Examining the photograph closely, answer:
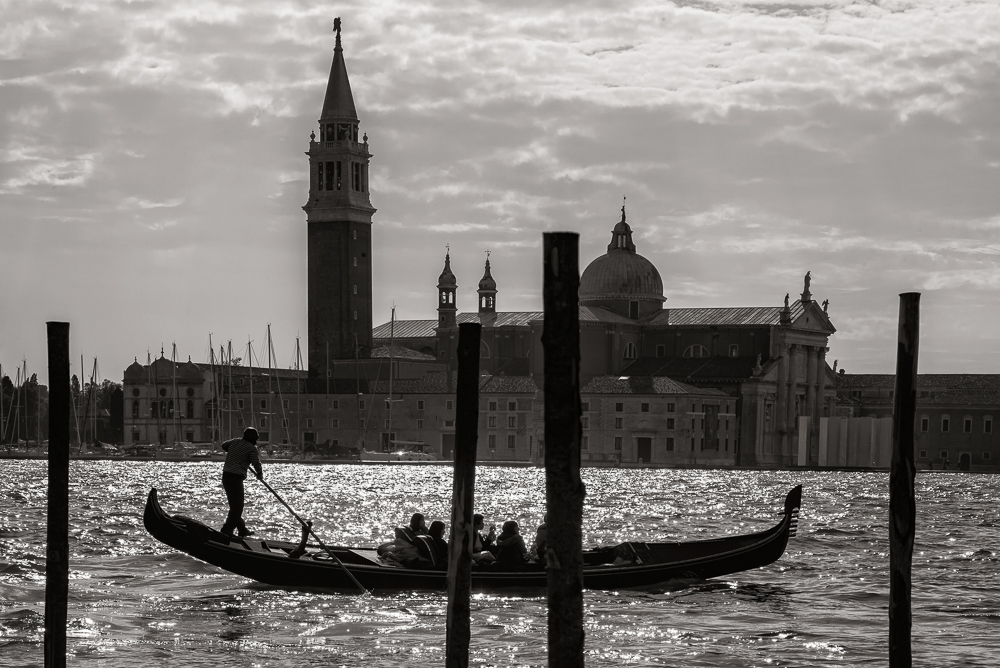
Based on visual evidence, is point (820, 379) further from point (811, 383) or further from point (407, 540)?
point (407, 540)

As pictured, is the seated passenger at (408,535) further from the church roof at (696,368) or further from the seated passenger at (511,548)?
the church roof at (696,368)

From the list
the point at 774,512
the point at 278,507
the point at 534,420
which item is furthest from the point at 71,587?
the point at 534,420

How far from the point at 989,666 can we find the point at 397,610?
5.98 metres

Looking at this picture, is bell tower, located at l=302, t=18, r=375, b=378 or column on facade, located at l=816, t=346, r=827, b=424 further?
column on facade, located at l=816, t=346, r=827, b=424

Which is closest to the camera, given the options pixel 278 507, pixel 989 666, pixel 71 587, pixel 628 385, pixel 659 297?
pixel 989 666

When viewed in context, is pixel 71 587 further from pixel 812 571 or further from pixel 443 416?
pixel 443 416

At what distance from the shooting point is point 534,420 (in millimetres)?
74562

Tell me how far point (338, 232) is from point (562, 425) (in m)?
68.2

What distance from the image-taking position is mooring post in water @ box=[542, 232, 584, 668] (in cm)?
830

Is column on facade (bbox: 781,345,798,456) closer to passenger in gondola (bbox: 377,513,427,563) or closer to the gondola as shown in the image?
the gondola

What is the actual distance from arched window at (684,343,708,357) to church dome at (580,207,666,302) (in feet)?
14.2

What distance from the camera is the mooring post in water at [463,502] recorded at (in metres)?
10.2

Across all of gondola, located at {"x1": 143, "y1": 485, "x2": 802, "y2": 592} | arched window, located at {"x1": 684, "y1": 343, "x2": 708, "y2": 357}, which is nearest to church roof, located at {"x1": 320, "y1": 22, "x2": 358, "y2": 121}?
arched window, located at {"x1": 684, "y1": 343, "x2": 708, "y2": 357}

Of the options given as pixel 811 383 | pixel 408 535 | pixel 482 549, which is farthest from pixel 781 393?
pixel 408 535
